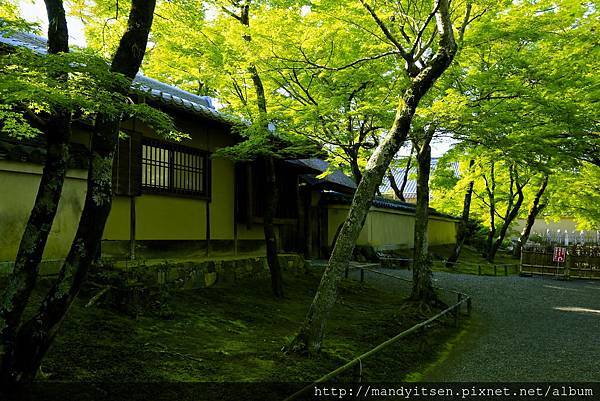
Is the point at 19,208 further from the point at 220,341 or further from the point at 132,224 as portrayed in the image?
the point at 220,341

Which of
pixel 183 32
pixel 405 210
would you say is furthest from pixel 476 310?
pixel 405 210

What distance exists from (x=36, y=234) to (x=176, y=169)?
23.4ft

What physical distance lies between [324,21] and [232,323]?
5879 millimetres

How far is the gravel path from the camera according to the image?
7.22 meters

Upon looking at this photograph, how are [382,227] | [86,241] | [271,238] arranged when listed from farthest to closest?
[382,227] → [271,238] → [86,241]

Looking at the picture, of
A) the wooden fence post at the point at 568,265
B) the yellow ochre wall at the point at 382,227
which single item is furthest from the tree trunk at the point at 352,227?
the wooden fence post at the point at 568,265

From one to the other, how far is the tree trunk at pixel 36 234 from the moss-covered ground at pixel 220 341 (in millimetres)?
861

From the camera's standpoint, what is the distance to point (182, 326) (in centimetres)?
770

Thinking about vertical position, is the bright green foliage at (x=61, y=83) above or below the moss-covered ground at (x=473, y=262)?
above

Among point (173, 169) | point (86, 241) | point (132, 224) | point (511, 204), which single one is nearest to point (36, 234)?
point (86, 241)

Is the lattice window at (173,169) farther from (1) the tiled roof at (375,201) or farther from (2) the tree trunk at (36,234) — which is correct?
(1) the tiled roof at (375,201)

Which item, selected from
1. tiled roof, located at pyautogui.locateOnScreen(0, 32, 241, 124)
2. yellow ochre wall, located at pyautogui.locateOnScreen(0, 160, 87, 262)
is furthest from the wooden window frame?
yellow ochre wall, located at pyautogui.locateOnScreen(0, 160, 87, 262)

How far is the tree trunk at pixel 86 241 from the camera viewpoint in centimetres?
444

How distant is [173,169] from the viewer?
11.5m
